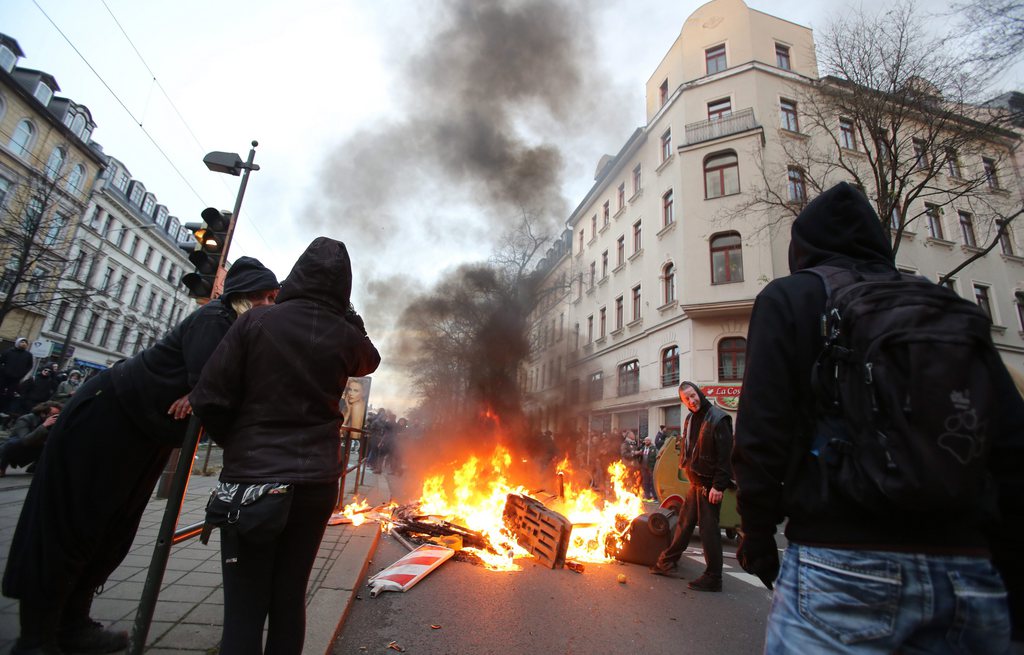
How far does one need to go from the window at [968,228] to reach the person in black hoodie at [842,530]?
26074 mm

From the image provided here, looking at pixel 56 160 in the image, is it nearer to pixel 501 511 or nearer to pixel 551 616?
pixel 501 511

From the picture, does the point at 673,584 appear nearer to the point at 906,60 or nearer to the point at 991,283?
the point at 906,60

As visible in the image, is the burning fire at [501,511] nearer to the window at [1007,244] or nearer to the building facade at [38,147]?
the building facade at [38,147]

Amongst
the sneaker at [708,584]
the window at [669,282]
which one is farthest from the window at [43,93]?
the sneaker at [708,584]

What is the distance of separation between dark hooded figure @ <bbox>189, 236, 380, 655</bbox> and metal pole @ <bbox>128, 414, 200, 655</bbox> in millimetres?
506

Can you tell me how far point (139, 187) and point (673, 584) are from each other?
4558 cm

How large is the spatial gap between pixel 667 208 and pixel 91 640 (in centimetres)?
2073

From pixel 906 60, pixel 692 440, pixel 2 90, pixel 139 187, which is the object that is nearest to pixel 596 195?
pixel 906 60

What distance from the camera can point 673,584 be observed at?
4469 millimetres

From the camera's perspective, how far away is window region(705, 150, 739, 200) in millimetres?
17844

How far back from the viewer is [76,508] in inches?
81.3

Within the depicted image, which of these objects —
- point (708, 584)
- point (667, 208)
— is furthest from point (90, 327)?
point (708, 584)

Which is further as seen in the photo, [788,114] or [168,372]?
[788,114]

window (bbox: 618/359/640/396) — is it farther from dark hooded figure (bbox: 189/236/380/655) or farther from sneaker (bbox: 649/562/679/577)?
dark hooded figure (bbox: 189/236/380/655)
